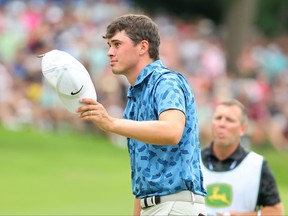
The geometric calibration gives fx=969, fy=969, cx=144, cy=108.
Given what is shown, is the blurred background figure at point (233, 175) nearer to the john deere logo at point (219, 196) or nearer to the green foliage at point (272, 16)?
the john deere logo at point (219, 196)

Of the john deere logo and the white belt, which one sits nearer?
the white belt

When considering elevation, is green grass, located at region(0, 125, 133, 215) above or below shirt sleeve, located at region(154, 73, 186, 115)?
above

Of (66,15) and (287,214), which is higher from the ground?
(66,15)

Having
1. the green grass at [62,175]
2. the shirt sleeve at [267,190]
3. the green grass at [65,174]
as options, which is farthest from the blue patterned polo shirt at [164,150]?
the green grass at [62,175]

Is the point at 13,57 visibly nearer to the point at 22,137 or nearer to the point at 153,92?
the point at 22,137

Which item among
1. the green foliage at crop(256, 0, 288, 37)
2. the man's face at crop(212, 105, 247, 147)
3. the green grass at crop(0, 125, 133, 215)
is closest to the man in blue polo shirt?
the man's face at crop(212, 105, 247, 147)

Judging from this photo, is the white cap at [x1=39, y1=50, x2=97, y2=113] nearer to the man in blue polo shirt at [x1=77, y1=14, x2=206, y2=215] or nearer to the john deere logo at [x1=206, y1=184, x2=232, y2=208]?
the man in blue polo shirt at [x1=77, y1=14, x2=206, y2=215]

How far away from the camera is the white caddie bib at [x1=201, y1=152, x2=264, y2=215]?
867cm

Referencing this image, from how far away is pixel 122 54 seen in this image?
6.28m

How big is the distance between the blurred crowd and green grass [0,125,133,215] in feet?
2.30

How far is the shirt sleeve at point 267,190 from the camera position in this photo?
27.9 feet

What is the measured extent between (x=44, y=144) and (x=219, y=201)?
41.5ft

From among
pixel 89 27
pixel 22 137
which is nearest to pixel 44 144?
pixel 22 137

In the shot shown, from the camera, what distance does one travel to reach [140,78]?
20.7 feet
